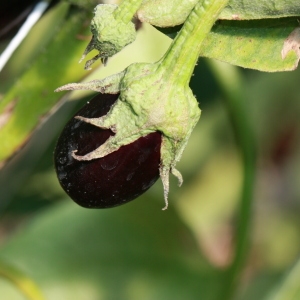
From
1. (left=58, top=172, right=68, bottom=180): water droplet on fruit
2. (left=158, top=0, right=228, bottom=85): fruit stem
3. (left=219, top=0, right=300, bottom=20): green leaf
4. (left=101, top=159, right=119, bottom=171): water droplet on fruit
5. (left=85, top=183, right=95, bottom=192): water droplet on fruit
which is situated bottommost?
(left=85, top=183, right=95, bottom=192): water droplet on fruit

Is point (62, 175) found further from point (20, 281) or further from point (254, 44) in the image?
point (20, 281)

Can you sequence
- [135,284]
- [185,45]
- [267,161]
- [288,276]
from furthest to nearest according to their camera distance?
[267,161] → [135,284] → [288,276] → [185,45]

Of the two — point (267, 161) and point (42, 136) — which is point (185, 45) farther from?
point (267, 161)

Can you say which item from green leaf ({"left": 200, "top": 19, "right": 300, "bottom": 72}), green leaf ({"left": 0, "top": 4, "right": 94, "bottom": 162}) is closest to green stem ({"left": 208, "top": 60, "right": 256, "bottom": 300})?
green leaf ({"left": 0, "top": 4, "right": 94, "bottom": 162})

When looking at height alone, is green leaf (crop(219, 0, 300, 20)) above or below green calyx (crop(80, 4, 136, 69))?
below

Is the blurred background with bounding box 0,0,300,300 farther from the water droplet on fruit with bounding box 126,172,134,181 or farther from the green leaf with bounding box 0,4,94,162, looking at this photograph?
the water droplet on fruit with bounding box 126,172,134,181

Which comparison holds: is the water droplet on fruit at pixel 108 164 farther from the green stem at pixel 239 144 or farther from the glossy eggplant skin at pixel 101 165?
the green stem at pixel 239 144

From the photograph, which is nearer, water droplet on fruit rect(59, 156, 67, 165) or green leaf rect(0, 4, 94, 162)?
water droplet on fruit rect(59, 156, 67, 165)

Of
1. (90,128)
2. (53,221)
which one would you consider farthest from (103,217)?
(90,128)
